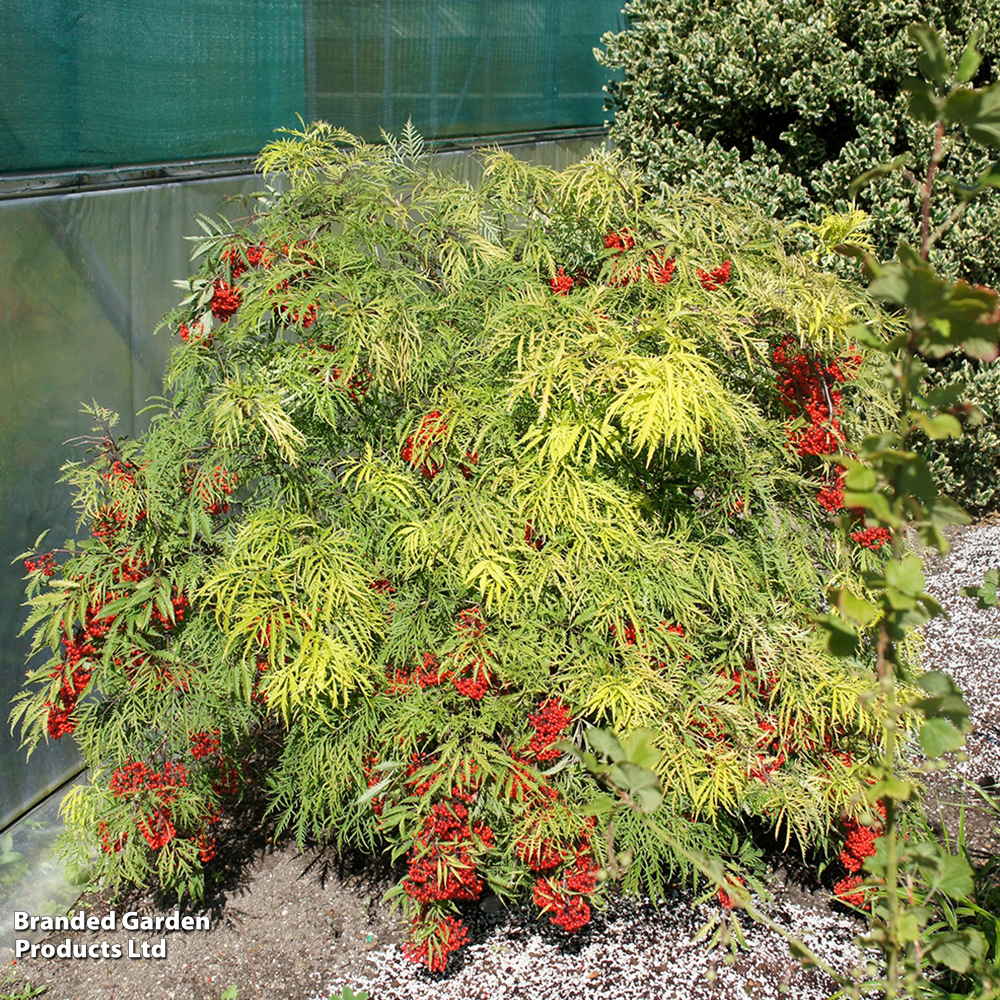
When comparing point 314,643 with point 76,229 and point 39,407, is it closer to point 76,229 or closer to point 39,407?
point 39,407

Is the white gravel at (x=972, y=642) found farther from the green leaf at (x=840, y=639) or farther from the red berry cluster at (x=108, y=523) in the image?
the red berry cluster at (x=108, y=523)

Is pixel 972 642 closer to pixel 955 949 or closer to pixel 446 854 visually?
pixel 446 854

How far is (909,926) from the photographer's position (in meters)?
0.88

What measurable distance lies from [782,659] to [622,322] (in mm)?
922

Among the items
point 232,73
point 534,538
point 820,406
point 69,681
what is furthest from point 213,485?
point 232,73

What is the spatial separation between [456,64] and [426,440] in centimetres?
362

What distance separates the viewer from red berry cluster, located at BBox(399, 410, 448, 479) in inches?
80.8

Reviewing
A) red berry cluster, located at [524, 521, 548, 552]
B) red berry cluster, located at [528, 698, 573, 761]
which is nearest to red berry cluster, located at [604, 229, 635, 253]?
red berry cluster, located at [524, 521, 548, 552]

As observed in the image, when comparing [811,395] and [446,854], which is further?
[811,395]

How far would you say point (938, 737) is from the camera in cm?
82

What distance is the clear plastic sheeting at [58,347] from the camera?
2.48 m

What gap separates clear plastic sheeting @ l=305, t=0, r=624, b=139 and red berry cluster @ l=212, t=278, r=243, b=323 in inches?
72.4

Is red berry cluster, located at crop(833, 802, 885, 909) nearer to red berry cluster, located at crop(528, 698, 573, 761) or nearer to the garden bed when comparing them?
the garden bed

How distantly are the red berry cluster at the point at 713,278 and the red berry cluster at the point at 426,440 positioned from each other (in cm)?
73
